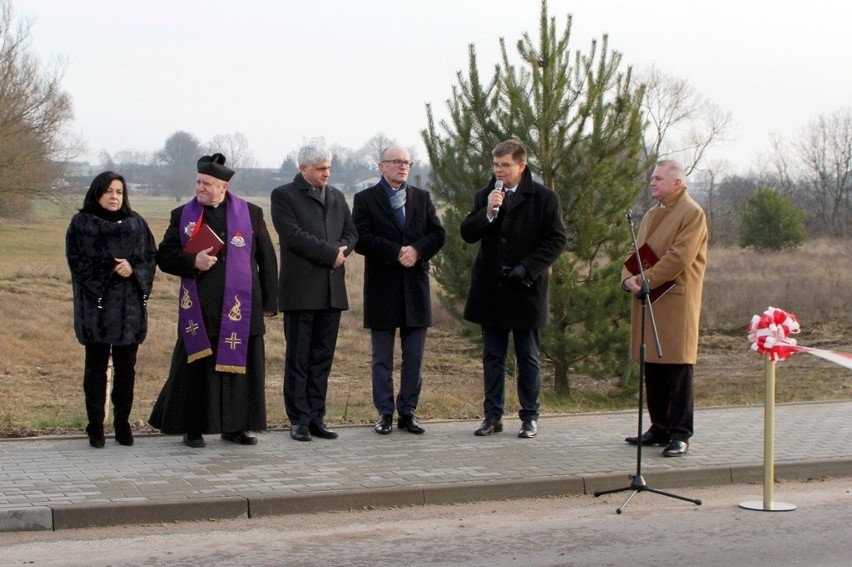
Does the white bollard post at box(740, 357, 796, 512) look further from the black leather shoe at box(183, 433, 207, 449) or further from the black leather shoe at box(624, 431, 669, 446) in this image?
the black leather shoe at box(183, 433, 207, 449)

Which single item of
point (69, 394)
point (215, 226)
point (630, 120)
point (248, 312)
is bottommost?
point (69, 394)

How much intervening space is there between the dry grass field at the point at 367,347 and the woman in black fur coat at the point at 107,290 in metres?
1.01

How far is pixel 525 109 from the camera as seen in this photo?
16156mm

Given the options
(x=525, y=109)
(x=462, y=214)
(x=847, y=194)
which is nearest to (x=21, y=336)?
(x=462, y=214)

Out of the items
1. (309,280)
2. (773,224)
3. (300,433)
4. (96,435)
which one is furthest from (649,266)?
→ (773,224)

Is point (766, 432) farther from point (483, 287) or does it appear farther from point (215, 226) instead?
point (215, 226)

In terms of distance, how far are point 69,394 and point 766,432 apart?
13289mm

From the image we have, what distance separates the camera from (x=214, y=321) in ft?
29.4

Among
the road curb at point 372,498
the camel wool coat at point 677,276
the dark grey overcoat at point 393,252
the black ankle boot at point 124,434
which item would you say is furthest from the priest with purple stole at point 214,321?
the camel wool coat at point 677,276

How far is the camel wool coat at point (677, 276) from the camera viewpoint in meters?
8.95

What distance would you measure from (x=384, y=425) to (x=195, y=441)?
1.58m

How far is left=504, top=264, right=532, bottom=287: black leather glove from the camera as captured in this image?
9367mm

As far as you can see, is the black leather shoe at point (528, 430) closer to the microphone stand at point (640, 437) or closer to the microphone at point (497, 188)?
the microphone stand at point (640, 437)

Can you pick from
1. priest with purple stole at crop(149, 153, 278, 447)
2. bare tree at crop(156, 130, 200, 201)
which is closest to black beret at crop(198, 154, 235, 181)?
priest with purple stole at crop(149, 153, 278, 447)
